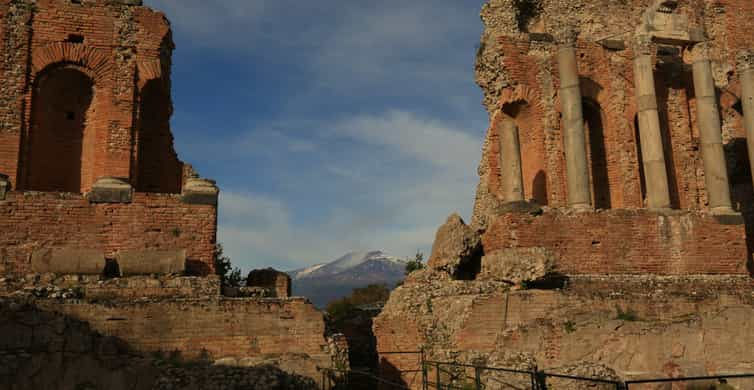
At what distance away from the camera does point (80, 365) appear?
393 inches

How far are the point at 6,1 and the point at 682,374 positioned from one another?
1609 centimetres

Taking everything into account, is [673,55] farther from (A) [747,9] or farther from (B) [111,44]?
(B) [111,44]

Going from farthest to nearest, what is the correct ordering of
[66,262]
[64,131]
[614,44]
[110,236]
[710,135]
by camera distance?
[614,44] → [710,135] → [64,131] → [110,236] → [66,262]

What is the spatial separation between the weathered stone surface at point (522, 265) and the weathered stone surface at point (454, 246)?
3.29 feet

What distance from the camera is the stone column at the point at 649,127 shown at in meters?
18.0

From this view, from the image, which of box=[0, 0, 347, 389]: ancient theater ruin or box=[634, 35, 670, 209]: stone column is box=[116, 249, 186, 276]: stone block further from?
box=[634, 35, 670, 209]: stone column

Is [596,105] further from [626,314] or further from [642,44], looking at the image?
[626,314]

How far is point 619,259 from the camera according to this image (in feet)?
52.9

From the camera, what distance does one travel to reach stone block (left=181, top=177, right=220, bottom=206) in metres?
13.0

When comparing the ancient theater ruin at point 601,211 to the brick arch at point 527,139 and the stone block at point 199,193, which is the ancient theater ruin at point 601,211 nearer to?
the brick arch at point 527,139

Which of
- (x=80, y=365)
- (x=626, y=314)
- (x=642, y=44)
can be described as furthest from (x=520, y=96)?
(x=80, y=365)

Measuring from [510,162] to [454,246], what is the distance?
3781mm

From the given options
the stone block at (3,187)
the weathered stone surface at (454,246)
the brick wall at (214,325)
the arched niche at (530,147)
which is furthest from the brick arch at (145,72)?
the arched niche at (530,147)

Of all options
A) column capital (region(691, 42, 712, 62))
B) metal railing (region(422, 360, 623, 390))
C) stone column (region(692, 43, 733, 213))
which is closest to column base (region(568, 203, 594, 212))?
stone column (region(692, 43, 733, 213))
